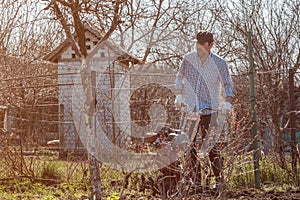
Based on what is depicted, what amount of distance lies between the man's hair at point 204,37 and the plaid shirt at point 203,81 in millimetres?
178

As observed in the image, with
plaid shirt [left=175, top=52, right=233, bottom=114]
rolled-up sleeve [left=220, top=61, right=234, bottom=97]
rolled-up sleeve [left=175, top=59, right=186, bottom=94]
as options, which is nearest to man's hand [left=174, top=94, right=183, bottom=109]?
rolled-up sleeve [left=175, top=59, right=186, bottom=94]

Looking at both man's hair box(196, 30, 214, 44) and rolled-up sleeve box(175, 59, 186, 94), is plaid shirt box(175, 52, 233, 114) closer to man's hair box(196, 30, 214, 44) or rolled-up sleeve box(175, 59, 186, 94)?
rolled-up sleeve box(175, 59, 186, 94)

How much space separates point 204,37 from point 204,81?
45 centimetres

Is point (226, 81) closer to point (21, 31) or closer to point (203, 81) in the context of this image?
point (203, 81)

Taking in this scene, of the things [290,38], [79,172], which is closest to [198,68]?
[79,172]

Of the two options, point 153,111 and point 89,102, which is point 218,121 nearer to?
point 89,102

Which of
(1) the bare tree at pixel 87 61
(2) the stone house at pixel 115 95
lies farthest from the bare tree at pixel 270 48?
(1) the bare tree at pixel 87 61

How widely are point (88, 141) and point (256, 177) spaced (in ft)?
7.01

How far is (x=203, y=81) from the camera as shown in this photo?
5.18 meters

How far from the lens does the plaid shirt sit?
5.16 metres

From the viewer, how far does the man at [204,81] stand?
5.14 m

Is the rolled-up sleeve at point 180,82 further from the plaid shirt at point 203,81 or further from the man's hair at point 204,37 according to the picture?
the man's hair at point 204,37

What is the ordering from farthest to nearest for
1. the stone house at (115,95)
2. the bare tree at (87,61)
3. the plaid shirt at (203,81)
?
the stone house at (115,95) → the plaid shirt at (203,81) → the bare tree at (87,61)

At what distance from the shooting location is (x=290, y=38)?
9242 millimetres
